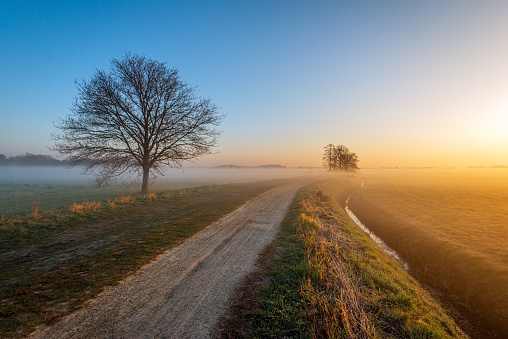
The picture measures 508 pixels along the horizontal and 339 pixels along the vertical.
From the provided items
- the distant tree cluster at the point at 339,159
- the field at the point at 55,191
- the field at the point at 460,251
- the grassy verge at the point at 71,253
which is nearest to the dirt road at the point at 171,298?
the grassy verge at the point at 71,253

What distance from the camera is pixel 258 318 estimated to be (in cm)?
405

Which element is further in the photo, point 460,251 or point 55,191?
point 55,191

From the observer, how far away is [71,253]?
6930 mm

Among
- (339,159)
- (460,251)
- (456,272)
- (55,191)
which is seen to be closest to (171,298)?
(456,272)

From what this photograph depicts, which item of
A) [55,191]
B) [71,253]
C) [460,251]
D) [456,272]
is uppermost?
[55,191]

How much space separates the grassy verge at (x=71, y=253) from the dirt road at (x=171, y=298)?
488mm

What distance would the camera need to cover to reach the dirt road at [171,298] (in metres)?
3.56

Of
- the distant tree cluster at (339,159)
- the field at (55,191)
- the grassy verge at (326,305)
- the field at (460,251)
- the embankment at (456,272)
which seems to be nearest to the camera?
the grassy verge at (326,305)

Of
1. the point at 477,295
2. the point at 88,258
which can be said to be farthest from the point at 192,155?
the point at 477,295

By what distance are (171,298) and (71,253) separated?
197 inches

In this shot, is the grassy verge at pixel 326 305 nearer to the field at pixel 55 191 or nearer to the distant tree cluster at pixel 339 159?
the field at pixel 55 191

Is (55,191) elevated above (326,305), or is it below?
above

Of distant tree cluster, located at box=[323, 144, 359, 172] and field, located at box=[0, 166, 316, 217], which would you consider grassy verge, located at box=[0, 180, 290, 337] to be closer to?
field, located at box=[0, 166, 316, 217]

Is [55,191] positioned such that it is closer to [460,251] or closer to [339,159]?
[460,251]
